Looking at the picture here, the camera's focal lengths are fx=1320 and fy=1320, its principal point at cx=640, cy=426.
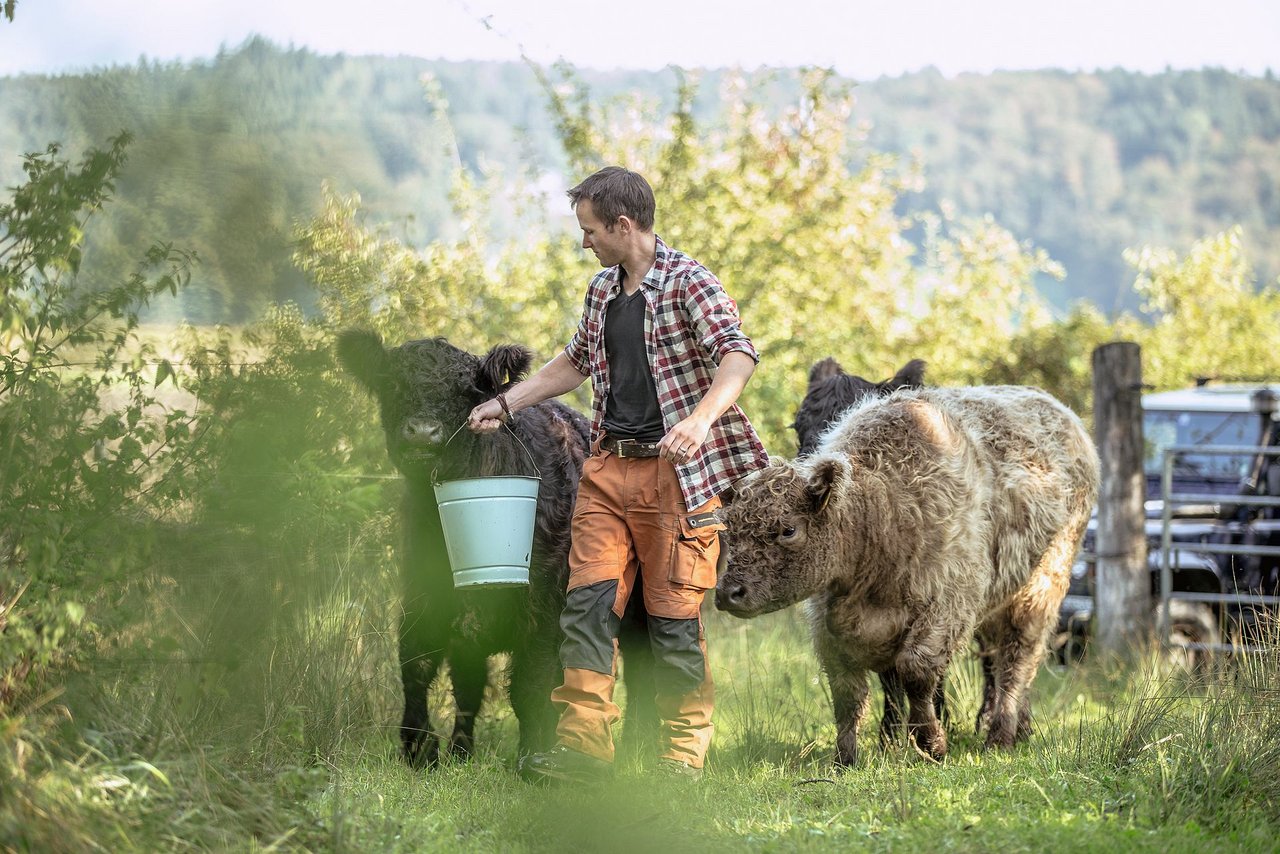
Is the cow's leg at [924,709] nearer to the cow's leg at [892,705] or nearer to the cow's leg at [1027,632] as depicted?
the cow's leg at [892,705]

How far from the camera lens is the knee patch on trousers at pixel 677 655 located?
5691 millimetres

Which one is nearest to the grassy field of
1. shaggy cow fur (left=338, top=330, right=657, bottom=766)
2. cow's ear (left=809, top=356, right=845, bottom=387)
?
shaggy cow fur (left=338, top=330, right=657, bottom=766)

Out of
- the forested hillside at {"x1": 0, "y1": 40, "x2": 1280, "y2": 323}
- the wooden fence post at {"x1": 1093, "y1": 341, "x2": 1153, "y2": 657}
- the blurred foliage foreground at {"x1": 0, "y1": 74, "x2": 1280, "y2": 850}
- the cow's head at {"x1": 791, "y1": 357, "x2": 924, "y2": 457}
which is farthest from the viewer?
the wooden fence post at {"x1": 1093, "y1": 341, "x2": 1153, "y2": 657}

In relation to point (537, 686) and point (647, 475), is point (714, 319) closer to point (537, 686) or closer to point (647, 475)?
point (647, 475)

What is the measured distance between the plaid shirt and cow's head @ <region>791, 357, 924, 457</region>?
2.30 m

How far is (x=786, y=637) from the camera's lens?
1105 cm

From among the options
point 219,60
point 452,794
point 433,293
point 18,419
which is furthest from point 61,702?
point 433,293

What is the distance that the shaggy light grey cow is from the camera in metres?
A: 6.26

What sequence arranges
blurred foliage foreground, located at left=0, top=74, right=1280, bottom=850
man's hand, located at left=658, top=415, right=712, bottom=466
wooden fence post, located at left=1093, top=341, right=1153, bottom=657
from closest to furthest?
blurred foliage foreground, located at left=0, top=74, right=1280, bottom=850 → man's hand, located at left=658, top=415, right=712, bottom=466 → wooden fence post, located at left=1093, top=341, right=1153, bottom=657

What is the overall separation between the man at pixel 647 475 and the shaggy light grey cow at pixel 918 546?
47 centimetres

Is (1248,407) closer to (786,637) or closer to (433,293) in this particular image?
(786,637)

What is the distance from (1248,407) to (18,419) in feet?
39.8

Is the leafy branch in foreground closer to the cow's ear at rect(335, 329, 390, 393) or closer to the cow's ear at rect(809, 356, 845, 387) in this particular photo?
the cow's ear at rect(335, 329, 390, 393)

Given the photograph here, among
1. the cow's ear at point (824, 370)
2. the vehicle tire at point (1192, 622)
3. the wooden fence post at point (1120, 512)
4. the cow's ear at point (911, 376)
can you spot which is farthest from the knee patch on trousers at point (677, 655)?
the vehicle tire at point (1192, 622)
